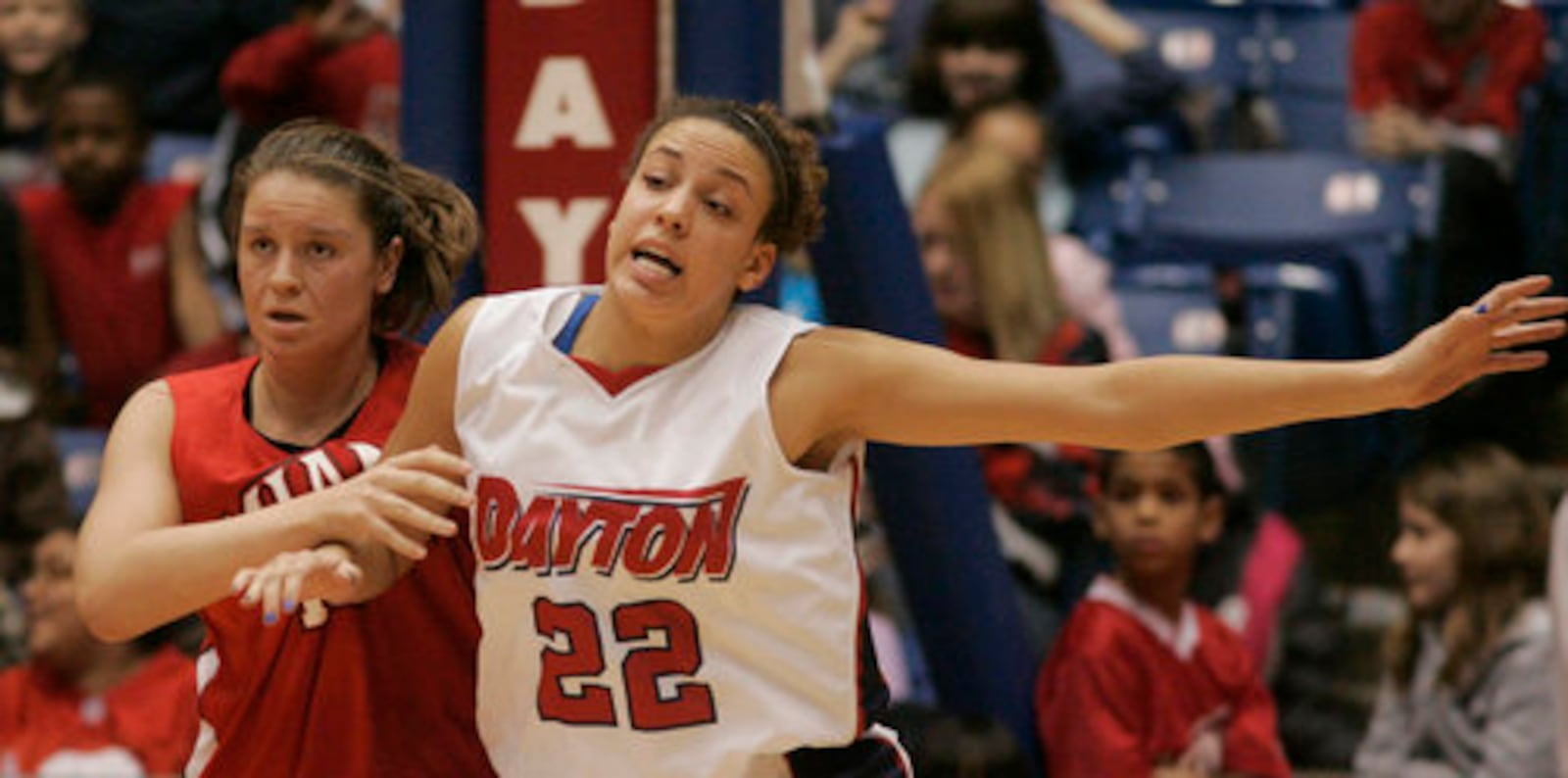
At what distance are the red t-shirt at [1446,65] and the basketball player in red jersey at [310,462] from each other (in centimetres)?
465

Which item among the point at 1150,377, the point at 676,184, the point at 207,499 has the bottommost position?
the point at 207,499

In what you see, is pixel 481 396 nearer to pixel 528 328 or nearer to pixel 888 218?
pixel 528 328

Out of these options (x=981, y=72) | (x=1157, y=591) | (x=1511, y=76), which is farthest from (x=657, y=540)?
(x=1511, y=76)

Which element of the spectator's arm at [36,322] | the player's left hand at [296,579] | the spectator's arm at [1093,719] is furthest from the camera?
the spectator's arm at [36,322]

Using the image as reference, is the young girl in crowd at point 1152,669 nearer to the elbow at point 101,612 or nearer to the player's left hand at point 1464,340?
the player's left hand at point 1464,340

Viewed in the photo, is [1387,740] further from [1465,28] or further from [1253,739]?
[1465,28]

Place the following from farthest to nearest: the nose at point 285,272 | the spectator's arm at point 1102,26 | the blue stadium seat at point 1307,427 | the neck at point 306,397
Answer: the spectator's arm at point 1102,26, the blue stadium seat at point 1307,427, the neck at point 306,397, the nose at point 285,272

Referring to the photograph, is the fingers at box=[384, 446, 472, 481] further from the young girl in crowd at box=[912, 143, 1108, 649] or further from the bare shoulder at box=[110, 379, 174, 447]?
the young girl in crowd at box=[912, 143, 1108, 649]

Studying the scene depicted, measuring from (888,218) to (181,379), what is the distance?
170 centimetres

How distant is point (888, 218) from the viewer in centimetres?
478

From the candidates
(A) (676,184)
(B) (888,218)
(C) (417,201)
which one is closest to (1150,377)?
(A) (676,184)

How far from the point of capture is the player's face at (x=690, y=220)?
3188 mm

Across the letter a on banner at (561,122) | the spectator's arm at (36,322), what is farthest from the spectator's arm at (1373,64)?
the spectator's arm at (36,322)

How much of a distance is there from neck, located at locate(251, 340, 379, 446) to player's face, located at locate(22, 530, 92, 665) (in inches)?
95.6
